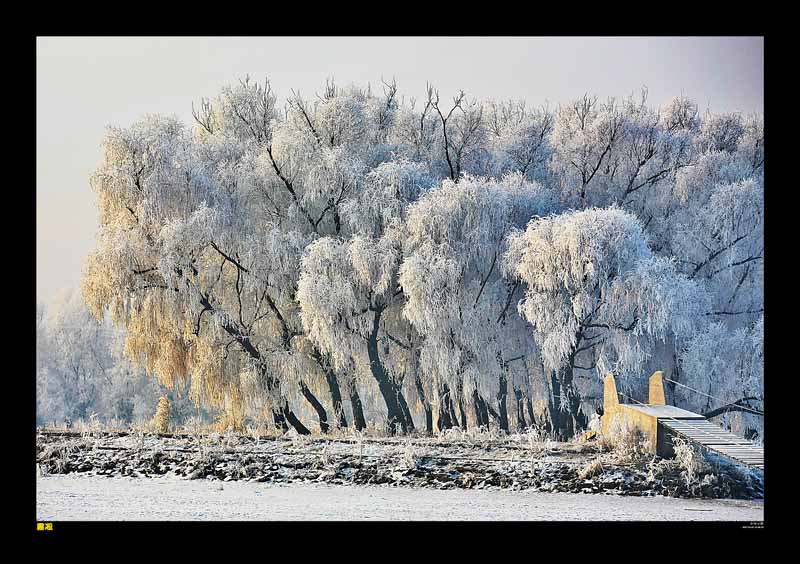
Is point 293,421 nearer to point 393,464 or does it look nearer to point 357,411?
point 357,411

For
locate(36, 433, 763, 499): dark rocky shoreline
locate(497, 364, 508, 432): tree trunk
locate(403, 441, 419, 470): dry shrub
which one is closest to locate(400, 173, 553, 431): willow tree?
locate(497, 364, 508, 432): tree trunk

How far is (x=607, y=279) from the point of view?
9.55 m

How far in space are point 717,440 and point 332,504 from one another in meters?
3.47

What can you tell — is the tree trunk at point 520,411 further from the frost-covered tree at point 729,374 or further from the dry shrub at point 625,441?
the frost-covered tree at point 729,374

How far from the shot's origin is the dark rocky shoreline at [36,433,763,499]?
8781 mm

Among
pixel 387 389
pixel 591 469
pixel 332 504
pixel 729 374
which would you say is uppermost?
pixel 729 374

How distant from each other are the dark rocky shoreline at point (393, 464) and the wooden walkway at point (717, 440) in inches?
8.1

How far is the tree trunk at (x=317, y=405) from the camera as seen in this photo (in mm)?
10938

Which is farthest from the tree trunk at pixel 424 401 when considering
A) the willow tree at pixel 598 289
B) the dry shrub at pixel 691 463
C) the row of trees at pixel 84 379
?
the row of trees at pixel 84 379

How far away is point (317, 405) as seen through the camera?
36.0 feet

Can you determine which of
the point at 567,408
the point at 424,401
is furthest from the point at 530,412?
the point at 424,401

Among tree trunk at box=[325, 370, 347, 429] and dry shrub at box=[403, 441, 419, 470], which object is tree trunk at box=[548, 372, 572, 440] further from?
tree trunk at box=[325, 370, 347, 429]
